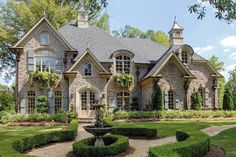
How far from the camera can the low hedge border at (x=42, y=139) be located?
12571 millimetres

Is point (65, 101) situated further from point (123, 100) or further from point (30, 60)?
point (123, 100)

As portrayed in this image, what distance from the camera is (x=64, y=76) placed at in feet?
89.5

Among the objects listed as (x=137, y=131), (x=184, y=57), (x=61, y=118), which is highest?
(x=184, y=57)

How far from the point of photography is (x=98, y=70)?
90.0 feet

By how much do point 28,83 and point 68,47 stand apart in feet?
15.1

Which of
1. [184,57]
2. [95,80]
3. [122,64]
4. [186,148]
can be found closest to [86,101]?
[95,80]

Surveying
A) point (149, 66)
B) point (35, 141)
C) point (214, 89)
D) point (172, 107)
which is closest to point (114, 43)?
point (149, 66)

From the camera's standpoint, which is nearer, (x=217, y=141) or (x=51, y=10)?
(x=217, y=141)

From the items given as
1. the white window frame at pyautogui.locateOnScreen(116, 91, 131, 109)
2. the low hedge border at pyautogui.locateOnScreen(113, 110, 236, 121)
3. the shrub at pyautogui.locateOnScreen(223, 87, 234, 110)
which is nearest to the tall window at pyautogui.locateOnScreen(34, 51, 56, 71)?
the white window frame at pyautogui.locateOnScreen(116, 91, 131, 109)

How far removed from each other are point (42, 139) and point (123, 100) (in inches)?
582

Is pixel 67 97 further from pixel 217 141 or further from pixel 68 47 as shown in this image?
pixel 217 141

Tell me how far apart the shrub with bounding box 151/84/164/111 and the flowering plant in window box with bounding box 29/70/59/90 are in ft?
28.3

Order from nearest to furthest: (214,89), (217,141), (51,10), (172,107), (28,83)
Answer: (217,141) < (28,83) < (172,107) < (214,89) < (51,10)

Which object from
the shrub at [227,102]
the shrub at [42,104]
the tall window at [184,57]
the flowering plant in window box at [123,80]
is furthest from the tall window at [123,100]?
the shrub at [227,102]
